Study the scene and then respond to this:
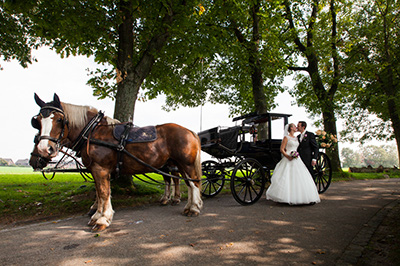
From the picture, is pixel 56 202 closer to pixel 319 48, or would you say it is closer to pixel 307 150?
pixel 307 150

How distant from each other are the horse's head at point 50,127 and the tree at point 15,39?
6.50m

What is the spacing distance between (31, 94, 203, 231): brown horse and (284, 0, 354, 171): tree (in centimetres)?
1257

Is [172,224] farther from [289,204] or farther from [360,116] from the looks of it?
[360,116]

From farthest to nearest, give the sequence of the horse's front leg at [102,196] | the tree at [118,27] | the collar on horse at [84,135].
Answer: the tree at [118,27], the collar on horse at [84,135], the horse's front leg at [102,196]

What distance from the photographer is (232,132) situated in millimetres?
6605

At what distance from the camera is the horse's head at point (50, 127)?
167 inches

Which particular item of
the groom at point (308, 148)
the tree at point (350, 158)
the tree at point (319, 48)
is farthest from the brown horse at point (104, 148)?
the tree at point (350, 158)

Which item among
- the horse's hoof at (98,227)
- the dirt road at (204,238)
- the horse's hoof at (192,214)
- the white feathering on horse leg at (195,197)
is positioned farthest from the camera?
the white feathering on horse leg at (195,197)

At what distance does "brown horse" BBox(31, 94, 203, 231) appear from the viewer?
440 centimetres

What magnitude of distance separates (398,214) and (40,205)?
840cm

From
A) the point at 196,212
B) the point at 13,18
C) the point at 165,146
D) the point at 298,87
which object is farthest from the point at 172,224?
the point at 298,87

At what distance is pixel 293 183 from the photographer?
6.31 m

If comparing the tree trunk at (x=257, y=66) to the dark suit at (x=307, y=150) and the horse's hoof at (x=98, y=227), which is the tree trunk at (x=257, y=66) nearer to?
the dark suit at (x=307, y=150)

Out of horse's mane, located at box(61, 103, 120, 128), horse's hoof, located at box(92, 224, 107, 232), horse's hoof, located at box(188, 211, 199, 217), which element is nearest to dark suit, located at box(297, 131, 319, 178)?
horse's hoof, located at box(188, 211, 199, 217)
